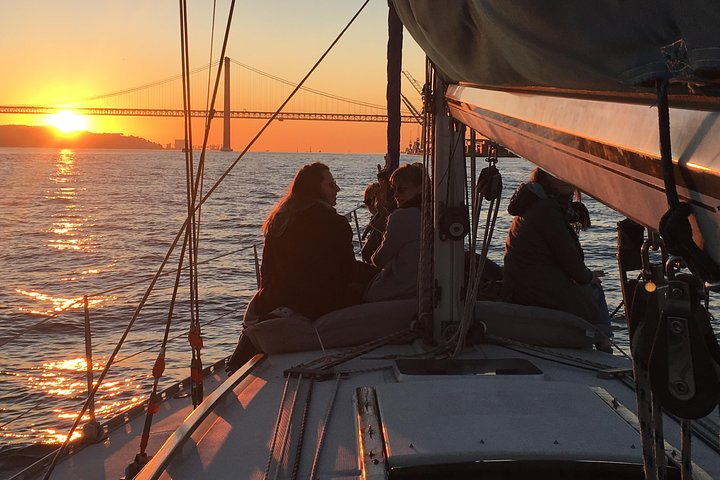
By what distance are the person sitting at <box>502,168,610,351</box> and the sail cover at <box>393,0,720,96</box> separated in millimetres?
2159

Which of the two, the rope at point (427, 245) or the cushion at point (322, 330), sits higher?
the rope at point (427, 245)

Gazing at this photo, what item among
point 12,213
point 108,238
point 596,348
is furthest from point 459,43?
point 12,213

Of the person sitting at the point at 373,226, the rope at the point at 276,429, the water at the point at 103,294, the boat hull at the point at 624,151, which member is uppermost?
the boat hull at the point at 624,151

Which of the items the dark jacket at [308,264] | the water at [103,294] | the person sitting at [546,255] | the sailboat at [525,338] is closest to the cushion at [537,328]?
the sailboat at [525,338]

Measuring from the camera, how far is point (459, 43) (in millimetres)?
1195

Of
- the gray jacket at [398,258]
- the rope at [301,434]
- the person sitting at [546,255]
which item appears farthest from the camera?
the person sitting at [546,255]

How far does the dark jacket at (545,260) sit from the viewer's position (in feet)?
10.6

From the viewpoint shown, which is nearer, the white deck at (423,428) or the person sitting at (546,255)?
the white deck at (423,428)

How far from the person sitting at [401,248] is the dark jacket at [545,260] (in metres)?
0.46

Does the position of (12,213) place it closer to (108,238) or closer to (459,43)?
(108,238)

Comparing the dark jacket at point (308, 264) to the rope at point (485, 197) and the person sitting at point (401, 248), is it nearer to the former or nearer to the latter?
the person sitting at point (401, 248)

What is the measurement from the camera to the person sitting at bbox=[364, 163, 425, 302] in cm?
305

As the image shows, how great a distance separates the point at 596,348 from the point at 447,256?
0.63 metres

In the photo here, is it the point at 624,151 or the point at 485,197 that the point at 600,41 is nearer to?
the point at 624,151
